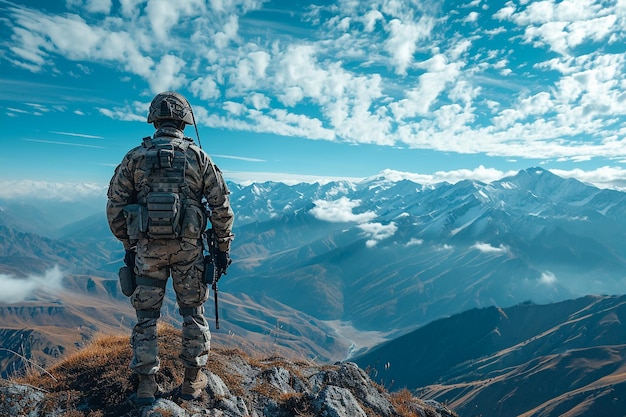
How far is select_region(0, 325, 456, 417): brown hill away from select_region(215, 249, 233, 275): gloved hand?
9.26 feet

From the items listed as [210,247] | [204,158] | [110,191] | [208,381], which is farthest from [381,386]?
[110,191]

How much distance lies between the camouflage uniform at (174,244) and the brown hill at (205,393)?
101 cm

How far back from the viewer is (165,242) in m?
9.12

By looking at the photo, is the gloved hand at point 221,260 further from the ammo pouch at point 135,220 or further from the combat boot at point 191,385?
the combat boot at point 191,385

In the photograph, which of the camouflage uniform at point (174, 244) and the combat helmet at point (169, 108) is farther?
the combat helmet at point (169, 108)

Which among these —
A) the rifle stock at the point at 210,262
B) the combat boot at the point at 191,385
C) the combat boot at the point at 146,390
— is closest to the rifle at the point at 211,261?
the rifle stock at the point at 210,262

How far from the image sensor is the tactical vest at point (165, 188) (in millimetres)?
8852

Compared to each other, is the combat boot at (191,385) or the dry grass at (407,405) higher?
the combat boot at (191,385)

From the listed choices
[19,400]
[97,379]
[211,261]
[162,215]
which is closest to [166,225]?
[162,215]

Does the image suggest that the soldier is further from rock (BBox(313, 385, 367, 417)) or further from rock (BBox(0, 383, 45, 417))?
rock (BBox(313, 385, 367, 417))

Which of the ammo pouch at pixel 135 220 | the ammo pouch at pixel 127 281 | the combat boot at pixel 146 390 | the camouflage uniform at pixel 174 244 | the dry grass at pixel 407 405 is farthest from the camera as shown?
the dry grass at pixel 407 405

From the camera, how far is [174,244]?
9.18 meters

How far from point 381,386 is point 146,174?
9709 mm

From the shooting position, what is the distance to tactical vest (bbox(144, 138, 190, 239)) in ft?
29.0
